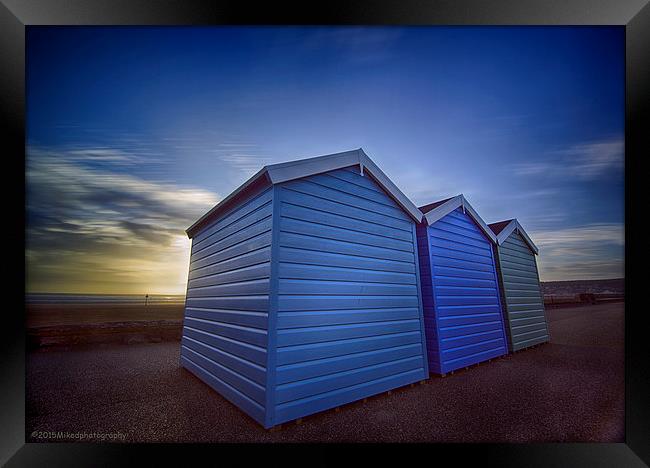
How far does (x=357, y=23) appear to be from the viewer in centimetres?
355

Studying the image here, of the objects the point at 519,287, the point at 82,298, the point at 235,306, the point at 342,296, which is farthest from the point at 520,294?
the point at 82,298

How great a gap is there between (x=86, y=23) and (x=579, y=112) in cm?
587

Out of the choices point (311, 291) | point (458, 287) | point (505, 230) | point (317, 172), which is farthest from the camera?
point (505, 230)

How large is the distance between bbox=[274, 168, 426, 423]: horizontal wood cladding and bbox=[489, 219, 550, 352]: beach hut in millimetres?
3114

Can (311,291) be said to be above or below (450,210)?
below

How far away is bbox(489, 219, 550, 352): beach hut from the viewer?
273 inches

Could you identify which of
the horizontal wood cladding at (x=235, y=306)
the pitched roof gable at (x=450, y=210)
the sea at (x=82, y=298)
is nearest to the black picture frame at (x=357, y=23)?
the sea at (x=82, y=298)

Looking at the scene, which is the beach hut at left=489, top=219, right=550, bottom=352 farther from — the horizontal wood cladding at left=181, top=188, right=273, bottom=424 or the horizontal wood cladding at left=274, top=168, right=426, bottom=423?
the horizontal wood cladding at left=181, top=188, right=273, bottom=424

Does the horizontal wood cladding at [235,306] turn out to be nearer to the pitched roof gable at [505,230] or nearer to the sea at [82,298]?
the sea at [82,298]

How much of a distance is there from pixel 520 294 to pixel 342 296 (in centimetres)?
553

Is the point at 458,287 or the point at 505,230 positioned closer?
the point at 458,287

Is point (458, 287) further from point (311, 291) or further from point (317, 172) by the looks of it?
point (317, 172)

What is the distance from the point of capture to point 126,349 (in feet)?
23.1

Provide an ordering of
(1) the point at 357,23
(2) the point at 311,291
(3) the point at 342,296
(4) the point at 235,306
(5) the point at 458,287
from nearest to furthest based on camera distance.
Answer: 1. (1) the point at 357,23
2. (2) the point at 311,291
3. (3) the point at 342,296
4. (4) the point at 235,306
5. (5) the point at 458,287
